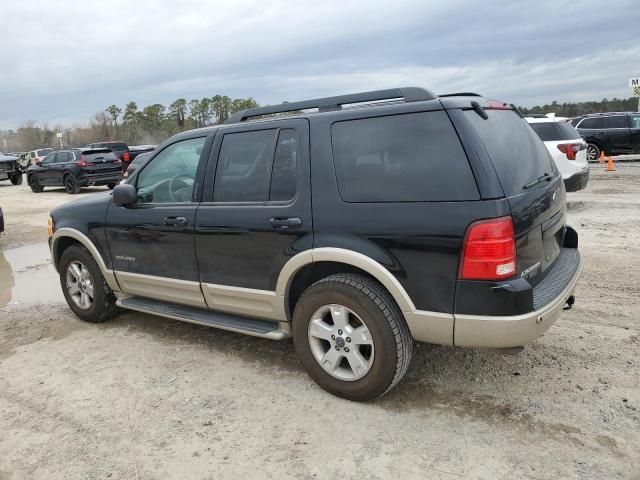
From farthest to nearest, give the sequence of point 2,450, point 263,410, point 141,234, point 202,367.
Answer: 1. point 141,234
2. point 202,367
3. point 263,410
4. point 2,450

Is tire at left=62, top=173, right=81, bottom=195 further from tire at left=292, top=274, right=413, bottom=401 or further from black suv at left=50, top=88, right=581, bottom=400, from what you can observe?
tire at left=292, top=274, right=413, bottom=401

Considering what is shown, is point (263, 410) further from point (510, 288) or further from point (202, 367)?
point (510, 288)

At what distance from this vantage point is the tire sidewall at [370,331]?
3.03 m

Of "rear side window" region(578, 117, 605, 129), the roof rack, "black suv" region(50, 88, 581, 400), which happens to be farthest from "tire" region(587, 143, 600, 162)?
the roof rack

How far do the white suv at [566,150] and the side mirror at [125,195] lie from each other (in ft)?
25.4

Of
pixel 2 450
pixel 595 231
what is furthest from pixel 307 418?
pixel 595 231

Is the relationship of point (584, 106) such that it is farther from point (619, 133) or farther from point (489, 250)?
point (489, 250)

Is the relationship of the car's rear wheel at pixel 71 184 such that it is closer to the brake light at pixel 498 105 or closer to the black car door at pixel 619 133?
the brake light at pixel 498 105

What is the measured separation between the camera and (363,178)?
316cm

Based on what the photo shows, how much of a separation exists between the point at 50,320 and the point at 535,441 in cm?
449

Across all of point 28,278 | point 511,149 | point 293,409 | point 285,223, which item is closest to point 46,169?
point 28,278

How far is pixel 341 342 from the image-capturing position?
127 inches

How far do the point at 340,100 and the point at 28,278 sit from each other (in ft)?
17.8

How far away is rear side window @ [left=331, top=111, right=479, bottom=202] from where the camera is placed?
2.85 m
